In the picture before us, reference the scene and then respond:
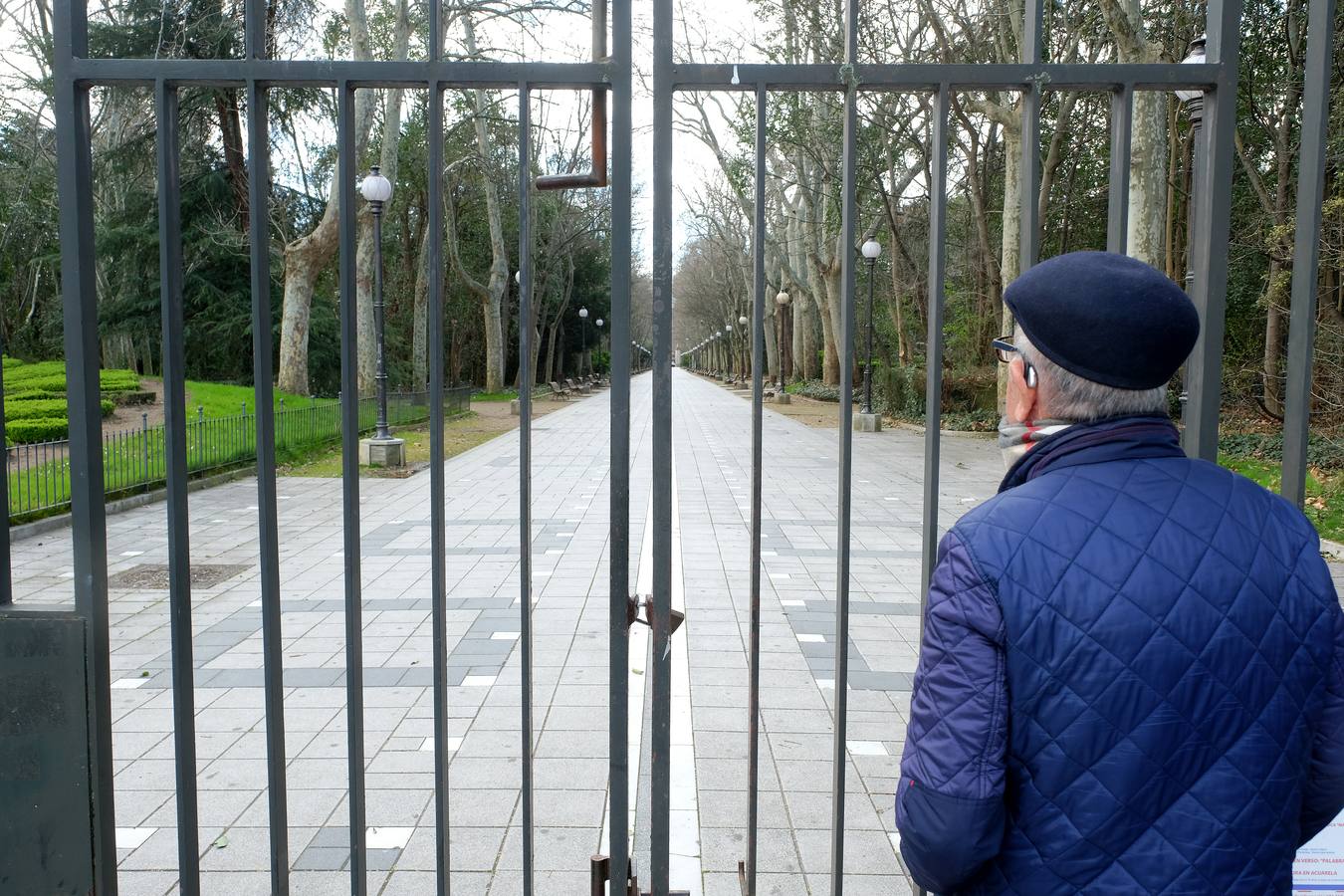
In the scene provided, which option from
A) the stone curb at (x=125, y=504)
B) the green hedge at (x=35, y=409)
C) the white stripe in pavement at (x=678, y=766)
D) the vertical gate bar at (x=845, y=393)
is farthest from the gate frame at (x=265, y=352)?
the green hedge at (x=35, y=409)

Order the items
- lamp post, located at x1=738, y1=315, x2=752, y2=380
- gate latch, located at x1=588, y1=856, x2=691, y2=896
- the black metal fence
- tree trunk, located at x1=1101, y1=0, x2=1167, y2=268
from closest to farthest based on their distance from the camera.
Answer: gate latch, located at x1=588, y1=856, x2=691, y2=896 < the black metal fence < tree trunk, located at x1=1101, y1=0, x2=1167, y2=268 < lamp post, located at x1=738, y1=315, x2=752, y2=380

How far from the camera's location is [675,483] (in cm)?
1534

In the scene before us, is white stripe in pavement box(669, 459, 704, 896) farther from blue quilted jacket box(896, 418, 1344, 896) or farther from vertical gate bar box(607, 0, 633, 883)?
blue quilted jacket box(896, 418, 1344, 896)

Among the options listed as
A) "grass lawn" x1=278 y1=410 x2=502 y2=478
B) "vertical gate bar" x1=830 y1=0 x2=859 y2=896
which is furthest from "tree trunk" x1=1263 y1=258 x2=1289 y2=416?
"vertical gate bar" x1=830 y1=0 x2=859 y2=896

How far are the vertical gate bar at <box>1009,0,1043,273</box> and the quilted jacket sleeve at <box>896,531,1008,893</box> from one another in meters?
0.88

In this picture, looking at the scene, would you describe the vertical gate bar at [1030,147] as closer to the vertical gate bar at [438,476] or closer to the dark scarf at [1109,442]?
the dark scarf at [1109,442]

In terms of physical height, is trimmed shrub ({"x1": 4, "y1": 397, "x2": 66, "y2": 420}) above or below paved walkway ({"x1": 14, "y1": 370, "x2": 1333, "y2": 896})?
above

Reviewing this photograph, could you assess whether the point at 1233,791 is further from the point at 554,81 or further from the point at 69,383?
the point at 69,383

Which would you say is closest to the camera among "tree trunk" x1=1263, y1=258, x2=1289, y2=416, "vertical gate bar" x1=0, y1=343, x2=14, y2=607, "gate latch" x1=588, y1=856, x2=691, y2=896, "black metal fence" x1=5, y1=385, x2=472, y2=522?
"vertical gate bar" x1=0, y1=343, x2=14, y2=607

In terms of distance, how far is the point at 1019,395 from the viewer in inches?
64.6

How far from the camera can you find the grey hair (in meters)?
1.54

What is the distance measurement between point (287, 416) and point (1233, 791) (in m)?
17.3

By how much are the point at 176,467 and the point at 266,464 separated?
20 centimetres

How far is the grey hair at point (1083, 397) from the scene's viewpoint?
154 centimetres
